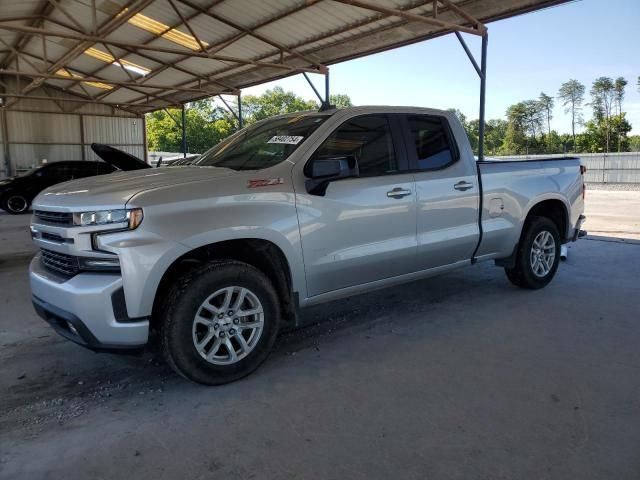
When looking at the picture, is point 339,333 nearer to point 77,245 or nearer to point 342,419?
point 342,419

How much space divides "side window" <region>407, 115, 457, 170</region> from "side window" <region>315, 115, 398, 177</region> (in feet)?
1.03

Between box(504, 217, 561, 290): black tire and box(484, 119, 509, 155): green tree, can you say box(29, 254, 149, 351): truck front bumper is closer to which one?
box(504, 217, 561, 290): black tire

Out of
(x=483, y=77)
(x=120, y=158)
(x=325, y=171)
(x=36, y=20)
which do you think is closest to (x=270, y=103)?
(x=36, y=20)

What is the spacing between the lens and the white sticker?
3867mm

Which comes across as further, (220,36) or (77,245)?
(220,36)

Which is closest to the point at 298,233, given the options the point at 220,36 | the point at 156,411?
the point at 156,411

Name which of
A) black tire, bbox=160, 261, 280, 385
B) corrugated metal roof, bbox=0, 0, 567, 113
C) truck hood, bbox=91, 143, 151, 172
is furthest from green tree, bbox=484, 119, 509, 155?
black tire, bbox=160, 261, 280, 385

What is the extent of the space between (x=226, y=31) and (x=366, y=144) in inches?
416

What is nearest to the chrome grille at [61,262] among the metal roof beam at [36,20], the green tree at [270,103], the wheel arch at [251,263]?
the wheel arch at [251,263]

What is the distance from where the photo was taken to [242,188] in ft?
11.0

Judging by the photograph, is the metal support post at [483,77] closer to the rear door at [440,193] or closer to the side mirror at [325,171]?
the rear door at [440,193]

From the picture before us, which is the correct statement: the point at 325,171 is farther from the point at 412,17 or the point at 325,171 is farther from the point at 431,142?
the point at 412,17

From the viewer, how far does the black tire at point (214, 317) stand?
3086 mm

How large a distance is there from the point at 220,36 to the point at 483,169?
35.9ft
